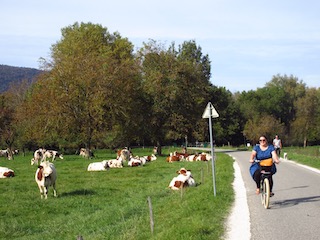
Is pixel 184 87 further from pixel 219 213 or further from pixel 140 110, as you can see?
pixel 219 213

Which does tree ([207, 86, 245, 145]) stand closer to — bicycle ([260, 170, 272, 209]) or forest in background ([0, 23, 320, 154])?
forest in background ([0, 23, 320, 154])

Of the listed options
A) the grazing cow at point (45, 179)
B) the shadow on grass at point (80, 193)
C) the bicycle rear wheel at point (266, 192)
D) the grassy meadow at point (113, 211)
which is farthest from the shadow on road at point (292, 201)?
the grazing cow at point (45, 179)

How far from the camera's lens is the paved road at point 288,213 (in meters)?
8.77

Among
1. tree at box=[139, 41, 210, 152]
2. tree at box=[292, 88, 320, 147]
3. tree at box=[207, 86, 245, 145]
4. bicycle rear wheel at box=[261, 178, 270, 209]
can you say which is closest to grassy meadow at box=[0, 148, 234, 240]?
bicycle rear wheel at box=[261, 178, 270, 209]

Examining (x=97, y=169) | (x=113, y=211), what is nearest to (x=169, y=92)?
(x=97, y=169)

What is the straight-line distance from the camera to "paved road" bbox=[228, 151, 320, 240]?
8.77 metres

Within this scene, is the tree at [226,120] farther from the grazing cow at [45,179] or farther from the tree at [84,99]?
the grazing cow at [45,179]

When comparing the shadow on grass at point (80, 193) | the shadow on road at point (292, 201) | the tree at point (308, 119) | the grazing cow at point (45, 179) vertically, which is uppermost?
the tree at point (308, 119)

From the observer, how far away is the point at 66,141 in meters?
56.0

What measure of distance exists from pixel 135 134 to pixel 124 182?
27899mm

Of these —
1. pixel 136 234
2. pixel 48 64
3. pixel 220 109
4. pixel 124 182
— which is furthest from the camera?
pixel 220 109

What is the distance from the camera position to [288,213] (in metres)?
10.9

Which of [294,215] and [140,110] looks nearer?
[294,215]

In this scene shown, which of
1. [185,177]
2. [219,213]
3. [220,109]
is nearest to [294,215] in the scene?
[219,213]
